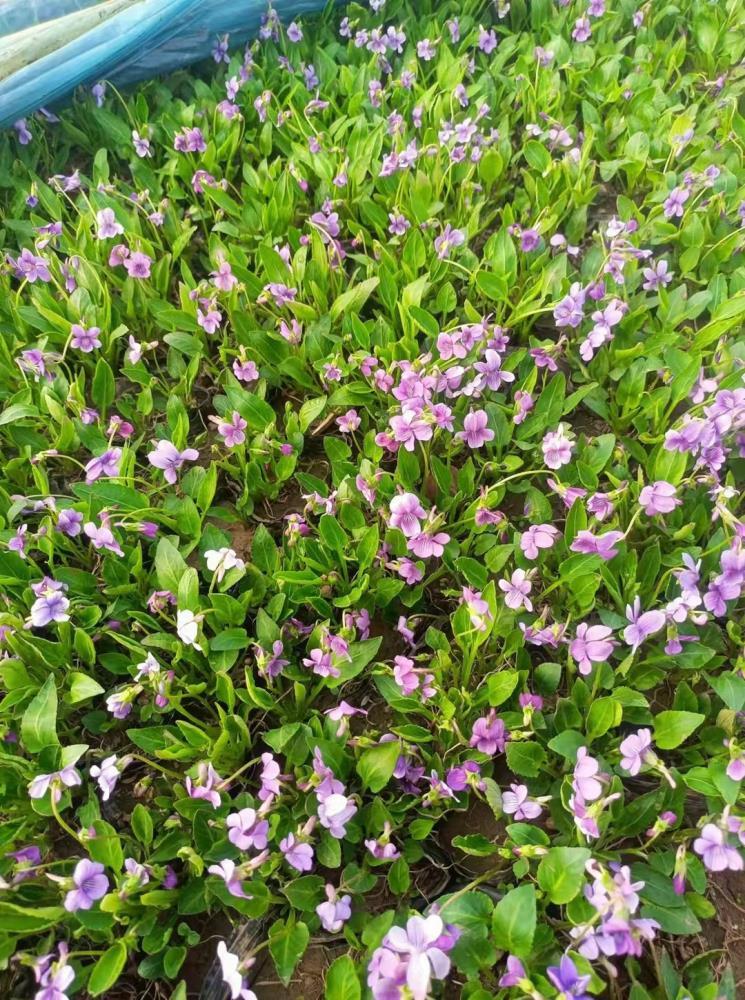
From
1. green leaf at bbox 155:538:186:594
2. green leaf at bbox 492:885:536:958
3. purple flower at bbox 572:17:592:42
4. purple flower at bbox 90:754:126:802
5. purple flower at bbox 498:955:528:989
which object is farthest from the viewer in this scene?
purple flower at bbox 572:17:592:42

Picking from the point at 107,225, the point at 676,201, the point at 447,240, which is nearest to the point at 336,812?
the point at 447,240

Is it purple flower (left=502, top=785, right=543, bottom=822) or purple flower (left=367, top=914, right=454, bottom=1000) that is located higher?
purple flower (left=367, top=914, right=454, bottom=1000)

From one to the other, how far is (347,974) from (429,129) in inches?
123

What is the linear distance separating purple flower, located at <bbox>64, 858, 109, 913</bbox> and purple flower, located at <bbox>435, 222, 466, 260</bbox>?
2.19 m

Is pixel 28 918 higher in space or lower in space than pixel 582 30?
lower

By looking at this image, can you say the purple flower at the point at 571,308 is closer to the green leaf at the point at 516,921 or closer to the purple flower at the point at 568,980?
the green leaf at the point at 516,921

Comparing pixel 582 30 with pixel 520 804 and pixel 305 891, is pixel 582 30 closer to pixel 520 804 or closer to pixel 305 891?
pixel 520 804

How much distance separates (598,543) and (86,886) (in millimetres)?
1401

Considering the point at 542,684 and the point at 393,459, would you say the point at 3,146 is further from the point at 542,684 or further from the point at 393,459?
the point at 542,684

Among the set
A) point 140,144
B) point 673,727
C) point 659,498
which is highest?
point 140,144

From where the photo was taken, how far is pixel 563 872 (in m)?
1.54

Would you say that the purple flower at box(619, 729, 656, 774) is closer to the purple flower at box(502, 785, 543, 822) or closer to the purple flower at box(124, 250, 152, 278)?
the purple flower at box(502, 785, 543, 822)

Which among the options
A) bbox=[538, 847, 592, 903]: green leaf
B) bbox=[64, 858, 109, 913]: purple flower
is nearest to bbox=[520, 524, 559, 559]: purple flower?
bbox=[538, 847, 592, 903]: green leaf

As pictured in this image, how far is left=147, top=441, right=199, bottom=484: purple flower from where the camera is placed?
209 centimetres
